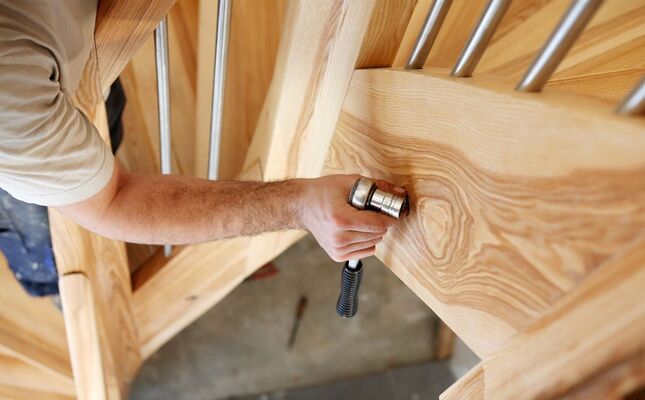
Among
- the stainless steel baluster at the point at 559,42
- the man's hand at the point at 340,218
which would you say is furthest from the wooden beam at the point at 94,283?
the stainless steel baluster at the point at 559,42

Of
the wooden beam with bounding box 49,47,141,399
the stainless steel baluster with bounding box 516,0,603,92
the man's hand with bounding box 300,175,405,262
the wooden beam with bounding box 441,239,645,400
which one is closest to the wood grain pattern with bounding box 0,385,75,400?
the wooden beam with bounding box 49,47,141,399

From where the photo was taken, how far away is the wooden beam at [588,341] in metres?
0.46

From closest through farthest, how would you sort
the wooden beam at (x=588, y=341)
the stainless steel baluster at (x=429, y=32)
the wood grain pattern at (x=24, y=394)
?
the wooden beam at (x=588, y=341) → the stainless steel baluster at (x=429, y=32) → the wood grain pattern at (x=24, y=394)

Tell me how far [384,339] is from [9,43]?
2.30 m

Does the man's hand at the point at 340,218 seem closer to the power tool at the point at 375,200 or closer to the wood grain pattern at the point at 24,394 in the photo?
the power tool at the point at 375,200

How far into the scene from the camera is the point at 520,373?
63 centimetres

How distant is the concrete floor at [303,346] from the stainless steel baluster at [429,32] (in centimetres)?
200

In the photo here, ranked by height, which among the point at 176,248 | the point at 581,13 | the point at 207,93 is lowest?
the point at 176,248

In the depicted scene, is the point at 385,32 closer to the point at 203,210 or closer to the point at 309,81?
the point at 309,81

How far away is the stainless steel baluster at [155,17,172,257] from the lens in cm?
102

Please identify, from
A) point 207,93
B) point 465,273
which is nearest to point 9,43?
point 465,273

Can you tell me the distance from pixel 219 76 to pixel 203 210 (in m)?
0.30

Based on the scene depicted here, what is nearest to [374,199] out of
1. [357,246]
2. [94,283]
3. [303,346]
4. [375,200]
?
[375,200]

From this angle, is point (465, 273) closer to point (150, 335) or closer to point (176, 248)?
point (176, 248)
